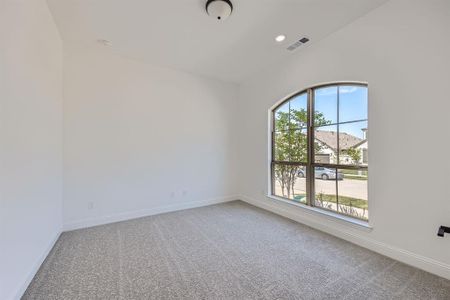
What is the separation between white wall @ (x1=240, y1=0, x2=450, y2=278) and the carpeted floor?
31cm

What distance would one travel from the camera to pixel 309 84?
3.39m

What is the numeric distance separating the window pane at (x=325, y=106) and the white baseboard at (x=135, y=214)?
9.31ft

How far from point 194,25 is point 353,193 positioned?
341 cm

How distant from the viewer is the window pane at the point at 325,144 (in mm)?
3158

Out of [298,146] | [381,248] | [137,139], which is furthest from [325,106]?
[137,139]

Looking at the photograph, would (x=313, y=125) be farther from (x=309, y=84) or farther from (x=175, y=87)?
(x=175, y=87)

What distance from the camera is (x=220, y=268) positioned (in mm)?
2176

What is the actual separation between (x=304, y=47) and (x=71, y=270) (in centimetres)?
452

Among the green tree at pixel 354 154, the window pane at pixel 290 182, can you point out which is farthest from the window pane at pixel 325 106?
the window pane at pixel 290 182

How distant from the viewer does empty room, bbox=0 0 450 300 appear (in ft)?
6.25

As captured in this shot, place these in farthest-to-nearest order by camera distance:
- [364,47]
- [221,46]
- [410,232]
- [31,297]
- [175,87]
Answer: [175,87], [221,46], [364,47], [410,232], [31,297]

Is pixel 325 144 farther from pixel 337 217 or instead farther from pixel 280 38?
pixel 280 38

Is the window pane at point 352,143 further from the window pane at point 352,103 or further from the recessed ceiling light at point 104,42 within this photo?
the recessed ceiling light at point 104,42

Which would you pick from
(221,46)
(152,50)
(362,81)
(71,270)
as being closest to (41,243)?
(71,270)
